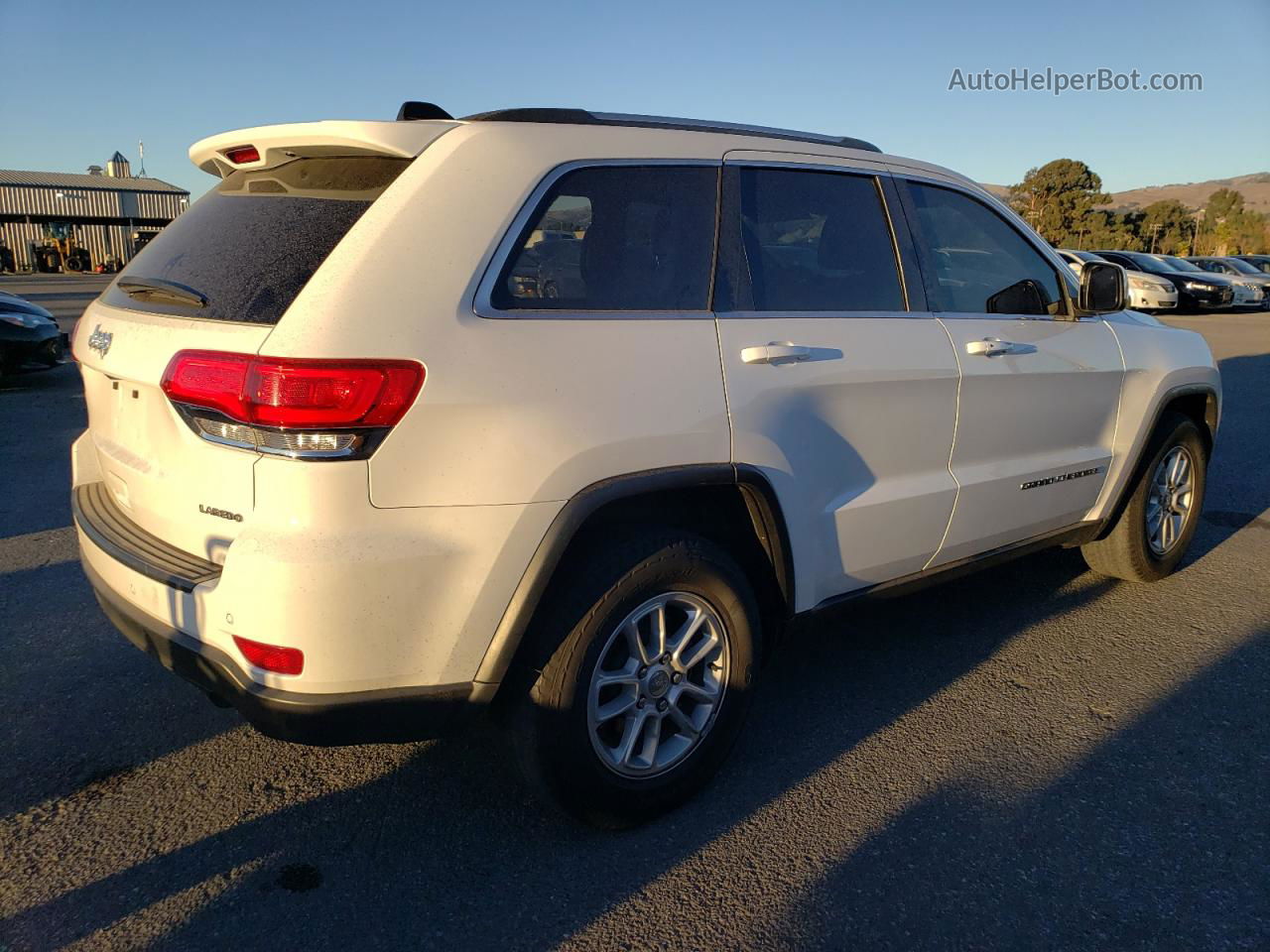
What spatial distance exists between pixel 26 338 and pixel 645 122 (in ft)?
31.3

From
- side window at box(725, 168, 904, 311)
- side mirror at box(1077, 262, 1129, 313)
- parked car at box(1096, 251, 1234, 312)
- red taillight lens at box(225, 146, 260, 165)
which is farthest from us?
parked car at box(1096, 251, 1234, 312)

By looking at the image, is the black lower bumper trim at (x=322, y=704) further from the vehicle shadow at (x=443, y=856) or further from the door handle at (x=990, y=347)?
the door handle at (x=990, y=347)

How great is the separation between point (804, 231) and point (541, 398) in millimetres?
1313

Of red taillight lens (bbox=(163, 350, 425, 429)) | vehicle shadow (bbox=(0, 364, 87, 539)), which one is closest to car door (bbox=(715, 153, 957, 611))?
red taillight lens (bbox=(163, 350, 425, 429))

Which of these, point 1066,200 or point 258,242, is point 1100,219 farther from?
point 258,242

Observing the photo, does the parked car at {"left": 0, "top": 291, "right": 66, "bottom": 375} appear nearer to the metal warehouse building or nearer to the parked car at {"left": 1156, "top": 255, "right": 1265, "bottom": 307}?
the parked car at {"left": 1156, "top": 255, "right": 1265, "bottom": 307}

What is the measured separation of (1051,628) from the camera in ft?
14.2

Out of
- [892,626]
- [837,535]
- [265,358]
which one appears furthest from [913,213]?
[265,358]

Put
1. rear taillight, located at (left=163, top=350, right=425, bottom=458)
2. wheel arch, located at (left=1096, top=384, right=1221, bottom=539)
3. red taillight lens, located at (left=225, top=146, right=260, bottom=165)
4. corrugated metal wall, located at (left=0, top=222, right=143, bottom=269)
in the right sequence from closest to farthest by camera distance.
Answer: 1. rear taillight, located at (left=163, top=350, right=425, bottom=458)
2. red taillight lens, located at (left=225, top=146, right=260, bottom=165)
3. wheel arch, located at (left=1096, top=384, right=1221, bottom=539)
4. corrugated metal wall, located at (left=0, top=222, right=143, bottom=269)

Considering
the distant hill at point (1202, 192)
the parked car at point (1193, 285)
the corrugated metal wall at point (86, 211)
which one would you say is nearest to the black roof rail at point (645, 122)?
the parked car at point (1193, 285)

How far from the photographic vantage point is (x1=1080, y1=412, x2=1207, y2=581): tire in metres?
4.61

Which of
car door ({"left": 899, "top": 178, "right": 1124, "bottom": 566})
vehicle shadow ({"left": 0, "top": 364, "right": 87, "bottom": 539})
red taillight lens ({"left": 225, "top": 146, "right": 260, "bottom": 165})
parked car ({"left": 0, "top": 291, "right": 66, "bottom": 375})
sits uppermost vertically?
red taillight lens ({"left": 225, "top": 146, "right": 260, "bottom": 165})

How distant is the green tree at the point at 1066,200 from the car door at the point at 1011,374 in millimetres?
58777

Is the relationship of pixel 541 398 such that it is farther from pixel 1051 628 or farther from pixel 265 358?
pixel 1051 628
